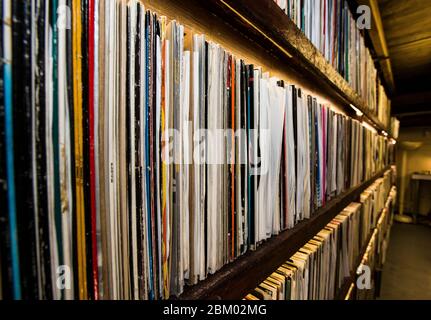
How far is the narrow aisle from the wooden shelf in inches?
128

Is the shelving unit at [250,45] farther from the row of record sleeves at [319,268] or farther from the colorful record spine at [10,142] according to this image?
the colorful record spine at [10,142]

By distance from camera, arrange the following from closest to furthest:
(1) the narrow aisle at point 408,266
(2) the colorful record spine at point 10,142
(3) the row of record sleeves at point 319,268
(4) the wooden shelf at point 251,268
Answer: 1. (2) the colorful record spine at point 10,142
2. (4) the wooden shelf at point 251,268
3. (3) the row of record sleeves at point 319,268
4. (1) the narrow aisle at point 408,266

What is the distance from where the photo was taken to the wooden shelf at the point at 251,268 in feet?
1.34

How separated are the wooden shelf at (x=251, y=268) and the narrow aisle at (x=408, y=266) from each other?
128 inches

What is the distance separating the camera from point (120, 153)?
30 centimetres

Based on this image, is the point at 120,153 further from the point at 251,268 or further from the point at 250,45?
the point at 250,45

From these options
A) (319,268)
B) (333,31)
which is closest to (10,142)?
(319,268)

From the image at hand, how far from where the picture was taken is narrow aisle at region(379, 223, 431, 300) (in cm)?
282

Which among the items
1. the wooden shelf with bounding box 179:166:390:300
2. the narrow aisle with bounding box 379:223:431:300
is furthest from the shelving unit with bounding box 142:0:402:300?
the narrow aisle with bounding box 379:223:431:300

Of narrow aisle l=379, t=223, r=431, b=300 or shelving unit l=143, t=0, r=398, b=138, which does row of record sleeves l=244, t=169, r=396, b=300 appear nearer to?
shelving unit l=143, t=0, r=398, b=138

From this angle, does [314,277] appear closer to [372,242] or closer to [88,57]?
[88,57]

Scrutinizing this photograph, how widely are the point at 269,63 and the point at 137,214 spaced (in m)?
0.78

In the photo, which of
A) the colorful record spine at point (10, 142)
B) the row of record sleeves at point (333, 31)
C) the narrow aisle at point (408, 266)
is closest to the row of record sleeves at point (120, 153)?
the colorful record spine at point (10, 142)
